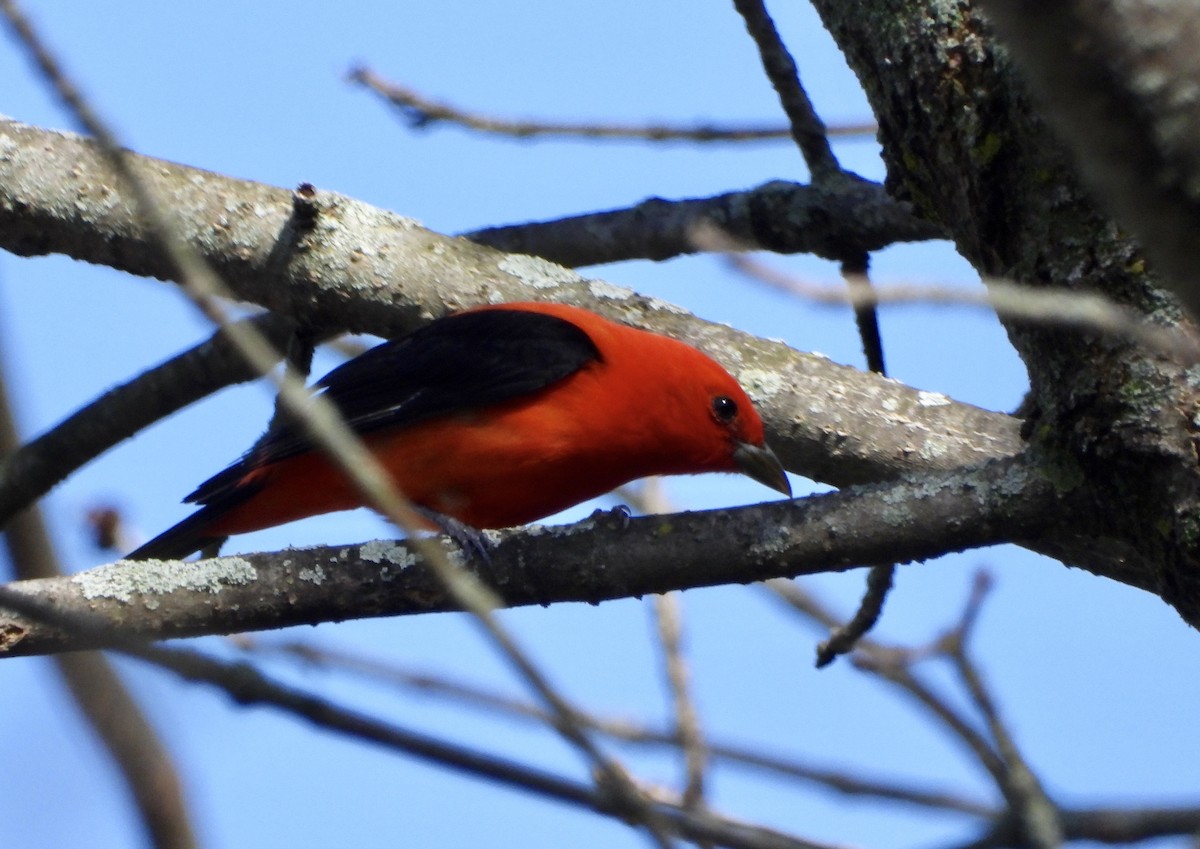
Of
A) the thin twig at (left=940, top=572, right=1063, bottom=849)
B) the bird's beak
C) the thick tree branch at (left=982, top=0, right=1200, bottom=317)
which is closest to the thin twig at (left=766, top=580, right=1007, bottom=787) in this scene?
the thin twig at (left=940, top=572, right=1063, bottom=849)

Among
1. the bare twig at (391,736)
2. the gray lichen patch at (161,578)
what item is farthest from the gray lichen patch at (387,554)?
the bare twig at (391,736)

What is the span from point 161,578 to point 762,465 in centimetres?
242

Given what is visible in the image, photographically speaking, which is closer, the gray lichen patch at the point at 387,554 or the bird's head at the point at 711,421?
the gray lichen patch at the point at 387,554

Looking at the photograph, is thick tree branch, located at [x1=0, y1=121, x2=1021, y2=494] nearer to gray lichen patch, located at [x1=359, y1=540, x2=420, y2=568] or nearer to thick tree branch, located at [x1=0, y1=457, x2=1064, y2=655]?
thick tree branch, located at [x1=0, y1=457, x2=1064, y2=655]

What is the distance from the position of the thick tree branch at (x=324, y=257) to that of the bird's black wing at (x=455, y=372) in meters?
0.25

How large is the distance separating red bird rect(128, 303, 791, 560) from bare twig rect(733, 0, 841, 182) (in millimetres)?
995

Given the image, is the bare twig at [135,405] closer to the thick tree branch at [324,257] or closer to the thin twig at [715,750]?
the thick tree branch at [324,257]

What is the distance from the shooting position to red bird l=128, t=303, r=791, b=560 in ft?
16.4

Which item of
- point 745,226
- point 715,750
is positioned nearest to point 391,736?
point 715,750

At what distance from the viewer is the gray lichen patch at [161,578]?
3504 millimetres

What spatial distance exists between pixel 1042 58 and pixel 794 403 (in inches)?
144

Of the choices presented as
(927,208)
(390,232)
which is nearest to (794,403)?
(927,208)

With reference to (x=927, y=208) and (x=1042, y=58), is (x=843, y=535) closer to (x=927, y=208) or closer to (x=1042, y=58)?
(x=927, y=208)

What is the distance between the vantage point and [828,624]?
511 centimetres
